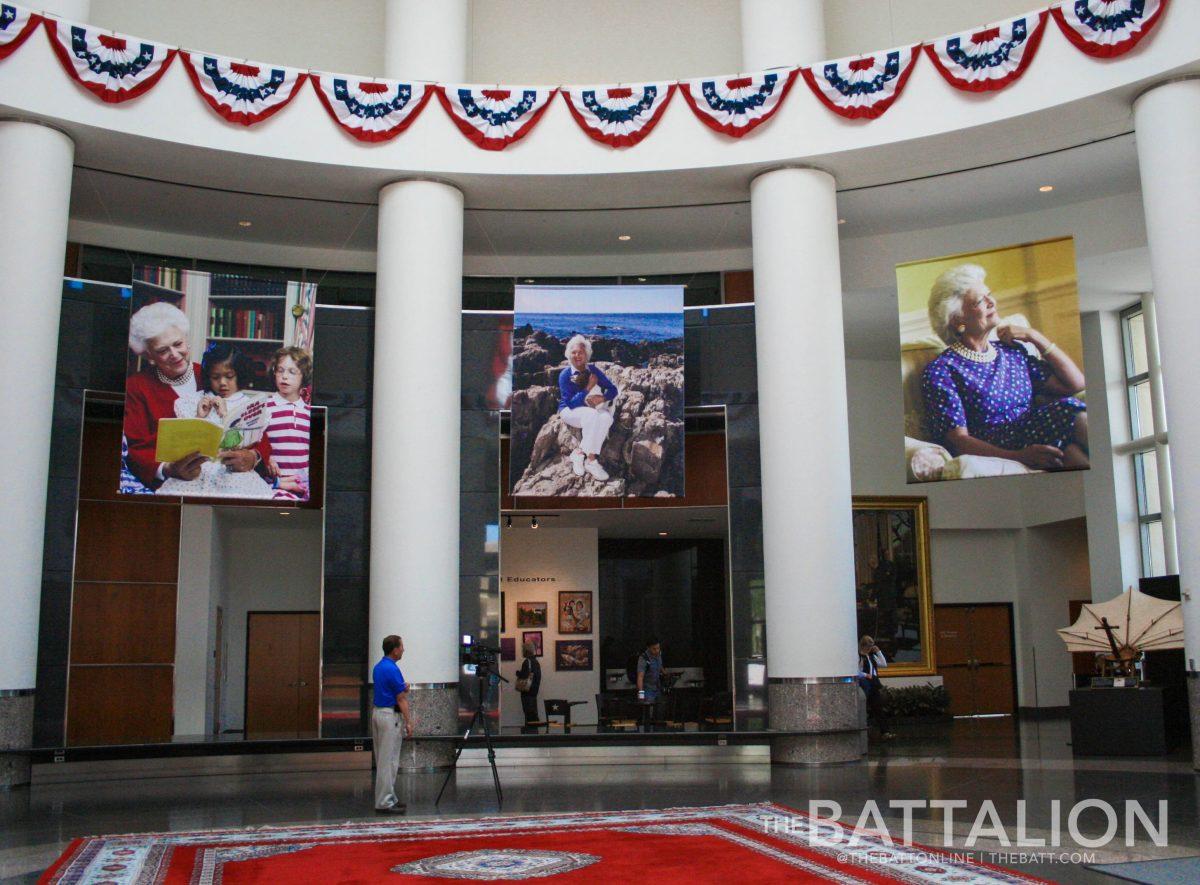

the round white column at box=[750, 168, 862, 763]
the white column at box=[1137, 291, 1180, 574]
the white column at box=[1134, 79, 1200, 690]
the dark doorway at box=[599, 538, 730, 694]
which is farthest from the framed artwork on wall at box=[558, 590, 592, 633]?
the white column at box=[1134, 79, 1200, 690]

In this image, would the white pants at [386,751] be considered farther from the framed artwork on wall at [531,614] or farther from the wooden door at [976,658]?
the wooden door at [976,658]

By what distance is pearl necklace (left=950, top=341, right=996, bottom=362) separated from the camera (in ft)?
51.0

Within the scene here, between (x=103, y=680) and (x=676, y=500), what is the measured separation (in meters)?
9.73

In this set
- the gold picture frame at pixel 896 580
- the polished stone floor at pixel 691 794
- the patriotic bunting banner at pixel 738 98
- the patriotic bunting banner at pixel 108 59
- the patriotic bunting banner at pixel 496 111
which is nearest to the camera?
the polished stone floor at pixel 691 794

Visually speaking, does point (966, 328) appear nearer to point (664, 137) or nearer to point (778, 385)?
point (778, 385)

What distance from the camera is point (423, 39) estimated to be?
16688 mm

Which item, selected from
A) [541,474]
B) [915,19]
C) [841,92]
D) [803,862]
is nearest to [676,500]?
[541,474]

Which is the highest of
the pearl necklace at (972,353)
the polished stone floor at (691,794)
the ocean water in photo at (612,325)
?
the ocean water in photo at (612,325)

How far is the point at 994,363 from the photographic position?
15492 millimetres

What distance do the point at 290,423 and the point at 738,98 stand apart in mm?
7804

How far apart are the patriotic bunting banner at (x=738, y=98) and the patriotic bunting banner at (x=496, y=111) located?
86.1 inches

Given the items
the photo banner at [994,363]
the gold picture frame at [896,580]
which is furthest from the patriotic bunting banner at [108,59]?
the gold picture frame at [896,580]

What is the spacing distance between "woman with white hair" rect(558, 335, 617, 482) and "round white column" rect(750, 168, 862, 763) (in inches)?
90.3

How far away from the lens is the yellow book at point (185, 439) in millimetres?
15336
